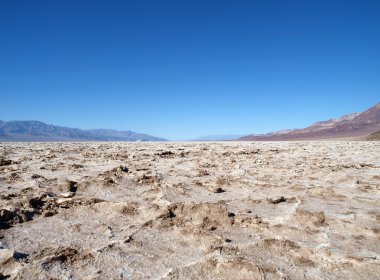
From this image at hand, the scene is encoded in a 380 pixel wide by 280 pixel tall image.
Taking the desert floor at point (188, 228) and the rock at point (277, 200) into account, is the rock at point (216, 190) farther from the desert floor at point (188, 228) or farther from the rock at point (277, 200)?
the rock at point (277, 200)

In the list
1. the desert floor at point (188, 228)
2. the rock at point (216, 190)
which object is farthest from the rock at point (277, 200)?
the rock at point (216, 190)

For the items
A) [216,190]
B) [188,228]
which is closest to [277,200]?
[216,190]

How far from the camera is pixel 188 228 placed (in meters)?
3.02

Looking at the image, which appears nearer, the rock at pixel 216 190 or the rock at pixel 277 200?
the rock at pixel 277 200

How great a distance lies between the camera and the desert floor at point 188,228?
225 centimetres

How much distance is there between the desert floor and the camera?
2.25 metres

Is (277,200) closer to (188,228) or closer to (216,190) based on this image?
(216,190)

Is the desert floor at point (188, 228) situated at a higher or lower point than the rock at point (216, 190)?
lower

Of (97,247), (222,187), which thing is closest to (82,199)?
(97,247)

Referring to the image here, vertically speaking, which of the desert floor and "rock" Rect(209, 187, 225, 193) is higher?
"rock" Rect(209, 187, 225, 193)

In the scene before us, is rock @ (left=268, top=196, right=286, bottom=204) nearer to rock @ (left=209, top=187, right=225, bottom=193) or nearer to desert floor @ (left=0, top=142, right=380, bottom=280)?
desert floor @ (left=0, top=142, right=380, bottom=280)

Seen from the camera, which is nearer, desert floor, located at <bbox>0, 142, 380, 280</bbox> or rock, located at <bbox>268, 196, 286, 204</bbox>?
desert floor, located at <bbox>0, 142, 380, 280</bbox>

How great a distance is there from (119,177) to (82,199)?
1377 mm

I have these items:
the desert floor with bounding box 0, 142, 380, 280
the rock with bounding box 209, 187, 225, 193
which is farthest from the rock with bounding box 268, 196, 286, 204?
the rock with bounding box 209, 187, 225, 193
